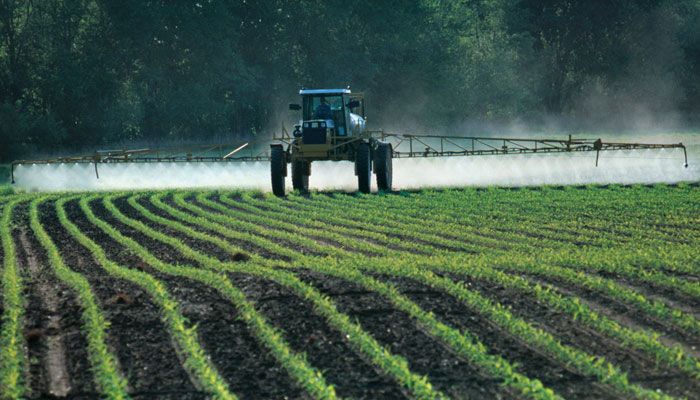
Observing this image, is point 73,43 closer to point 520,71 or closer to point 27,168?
point 27,168

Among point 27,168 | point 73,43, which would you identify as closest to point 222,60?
point 73,43

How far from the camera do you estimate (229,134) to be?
6053 cm

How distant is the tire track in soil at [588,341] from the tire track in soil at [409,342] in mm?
1145

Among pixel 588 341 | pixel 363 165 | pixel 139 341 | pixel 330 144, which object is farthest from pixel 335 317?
pixel 330 144

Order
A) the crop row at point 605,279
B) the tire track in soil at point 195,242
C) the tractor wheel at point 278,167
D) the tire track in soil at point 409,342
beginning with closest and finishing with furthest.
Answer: the tire track in soil at point 409,342 < the crop row at point 605,279 < the tire track in soil at point 195,242 < the tractor wheel at point 278,167

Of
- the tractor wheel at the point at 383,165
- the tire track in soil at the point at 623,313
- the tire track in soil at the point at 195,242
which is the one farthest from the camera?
the tractor wheel at the point at 383,165

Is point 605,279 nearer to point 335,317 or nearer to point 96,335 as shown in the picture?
point 335,317

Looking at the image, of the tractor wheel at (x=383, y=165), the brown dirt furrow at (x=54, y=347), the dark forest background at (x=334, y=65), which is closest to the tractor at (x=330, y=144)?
the tractor wheel at (x=383, y=165)

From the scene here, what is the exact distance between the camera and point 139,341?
10.3 meters

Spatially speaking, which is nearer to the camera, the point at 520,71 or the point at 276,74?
the point at 276,74

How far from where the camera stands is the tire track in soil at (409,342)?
28.5 ft

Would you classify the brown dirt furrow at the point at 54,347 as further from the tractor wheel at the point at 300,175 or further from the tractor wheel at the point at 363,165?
the tractor wheel at the point at 300,175

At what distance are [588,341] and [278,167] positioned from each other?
17595 mm

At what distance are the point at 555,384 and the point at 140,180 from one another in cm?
2614
